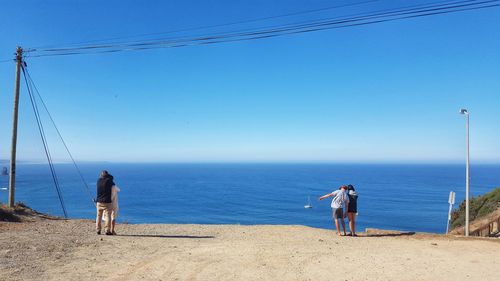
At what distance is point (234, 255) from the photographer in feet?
30.3

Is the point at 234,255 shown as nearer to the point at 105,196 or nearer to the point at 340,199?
the point at 105,196

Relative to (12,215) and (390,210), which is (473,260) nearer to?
(12,215)

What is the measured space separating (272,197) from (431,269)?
3874 inches

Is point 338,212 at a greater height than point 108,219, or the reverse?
point 338,212

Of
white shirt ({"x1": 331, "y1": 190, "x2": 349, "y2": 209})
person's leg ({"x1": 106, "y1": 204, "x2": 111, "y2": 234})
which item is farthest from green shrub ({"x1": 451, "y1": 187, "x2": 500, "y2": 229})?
person's leg ({"x1": 106, "y1": 204, "x2": 111, "y2": 234})

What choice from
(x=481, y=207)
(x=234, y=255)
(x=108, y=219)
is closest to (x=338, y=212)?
(x=234, y=255)

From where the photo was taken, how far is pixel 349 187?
1293cm

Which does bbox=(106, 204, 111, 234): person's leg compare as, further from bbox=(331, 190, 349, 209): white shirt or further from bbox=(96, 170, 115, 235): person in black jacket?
bbox=(331, 190, 349, 209): white shirt

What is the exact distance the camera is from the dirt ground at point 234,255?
7.68 metres

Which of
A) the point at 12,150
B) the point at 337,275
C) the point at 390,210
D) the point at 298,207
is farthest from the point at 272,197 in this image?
the point at 337,275

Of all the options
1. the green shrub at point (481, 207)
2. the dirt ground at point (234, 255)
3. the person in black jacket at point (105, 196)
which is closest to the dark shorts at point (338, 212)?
the dirt ground at point (234, 255)

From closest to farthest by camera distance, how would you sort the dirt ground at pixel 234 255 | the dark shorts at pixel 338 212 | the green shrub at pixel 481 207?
the dirt ground at pixel 234 255
the dark shorts at pixel 338 212
the green shrub at pixel 481 207

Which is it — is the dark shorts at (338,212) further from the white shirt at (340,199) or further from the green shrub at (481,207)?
the green shrub at (481,207)

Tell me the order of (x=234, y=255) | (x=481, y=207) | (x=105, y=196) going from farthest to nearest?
(x=481, y=207)
(x=105, y=196)
(x=234, y=255)
